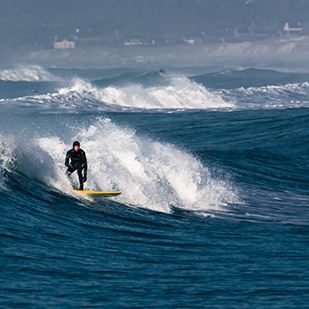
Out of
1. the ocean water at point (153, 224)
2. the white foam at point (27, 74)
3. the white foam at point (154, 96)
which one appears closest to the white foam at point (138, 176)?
the ocean water at point (153, 224)

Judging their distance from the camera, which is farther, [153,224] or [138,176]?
[138,176]

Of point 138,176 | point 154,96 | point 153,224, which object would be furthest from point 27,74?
point 153,224

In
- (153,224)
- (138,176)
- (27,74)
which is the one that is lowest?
(153,224)

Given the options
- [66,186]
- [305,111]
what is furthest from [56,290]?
[305,111]

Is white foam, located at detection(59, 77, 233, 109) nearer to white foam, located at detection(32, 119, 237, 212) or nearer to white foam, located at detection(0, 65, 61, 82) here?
white foam, located at detection(32, 119, 237, 212)

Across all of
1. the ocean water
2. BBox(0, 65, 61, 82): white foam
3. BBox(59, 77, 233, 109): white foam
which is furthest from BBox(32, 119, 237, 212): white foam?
BBox(0, 65, 61, 82): white foam

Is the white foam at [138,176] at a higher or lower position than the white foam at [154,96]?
lower

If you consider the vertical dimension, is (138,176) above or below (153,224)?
above

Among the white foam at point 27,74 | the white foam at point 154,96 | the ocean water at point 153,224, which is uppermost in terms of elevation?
the white foam at point 27,74

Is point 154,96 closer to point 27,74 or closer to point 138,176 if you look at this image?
point 138,176

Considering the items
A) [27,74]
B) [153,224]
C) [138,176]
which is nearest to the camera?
[153,224]

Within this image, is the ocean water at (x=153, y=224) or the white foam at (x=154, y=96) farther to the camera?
the white foam at (x=154, y=96)

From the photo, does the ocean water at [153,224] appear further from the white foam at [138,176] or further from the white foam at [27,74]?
the white foam at [27,74]

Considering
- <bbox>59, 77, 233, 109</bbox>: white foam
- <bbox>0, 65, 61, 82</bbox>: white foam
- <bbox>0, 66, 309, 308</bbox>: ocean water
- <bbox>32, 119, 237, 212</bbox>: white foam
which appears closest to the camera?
<bbox>0, 66, 309, 308</bbox>: ocean water
